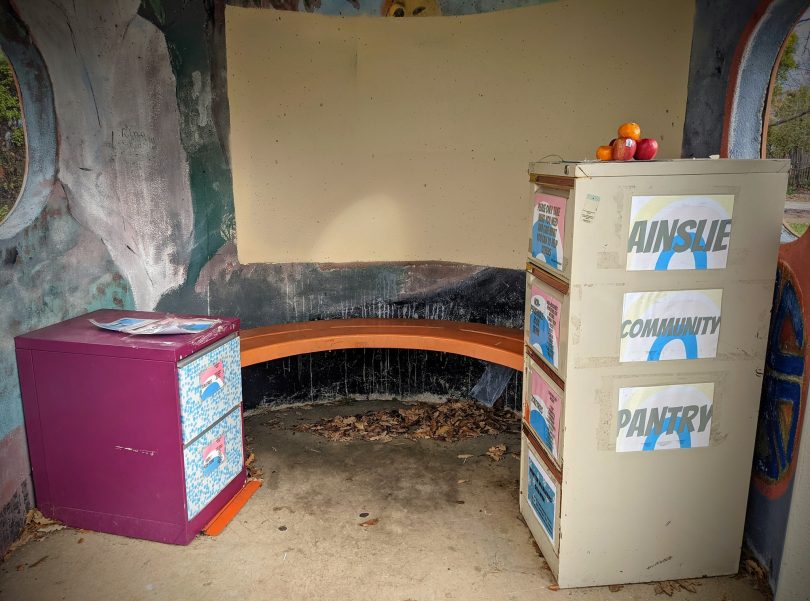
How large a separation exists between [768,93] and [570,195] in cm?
145

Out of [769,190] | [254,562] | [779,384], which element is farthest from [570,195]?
[254,562]

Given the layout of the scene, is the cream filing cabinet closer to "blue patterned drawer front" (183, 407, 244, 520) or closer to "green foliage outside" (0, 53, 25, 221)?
"blue patterned drawer front" (183, 407, 244, 520)

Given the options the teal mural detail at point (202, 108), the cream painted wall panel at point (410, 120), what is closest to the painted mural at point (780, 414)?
the cream painted wall panel at point (410, 120)

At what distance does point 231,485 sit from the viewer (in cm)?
315

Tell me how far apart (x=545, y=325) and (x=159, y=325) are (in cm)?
180

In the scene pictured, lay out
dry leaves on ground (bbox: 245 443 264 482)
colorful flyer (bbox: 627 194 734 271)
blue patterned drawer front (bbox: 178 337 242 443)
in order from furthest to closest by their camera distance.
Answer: dry leaves on ground (bbox: 245 443 264 482) → blue patterned drawer front (bbox: 178 337 242 443) → colorful flyer (bbox: 627 194 734 271)

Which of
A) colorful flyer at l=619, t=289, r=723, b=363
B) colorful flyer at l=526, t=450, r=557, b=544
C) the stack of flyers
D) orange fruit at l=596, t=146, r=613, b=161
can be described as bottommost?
colorful flyer at l=526, t=450, r=557, b=544

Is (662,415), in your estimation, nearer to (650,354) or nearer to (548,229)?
(650,354)

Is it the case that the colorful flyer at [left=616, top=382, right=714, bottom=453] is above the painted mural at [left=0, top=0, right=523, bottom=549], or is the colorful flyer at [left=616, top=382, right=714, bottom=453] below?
below

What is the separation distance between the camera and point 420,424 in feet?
13.6

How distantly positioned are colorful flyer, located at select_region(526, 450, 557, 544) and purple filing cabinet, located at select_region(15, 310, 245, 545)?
152cm

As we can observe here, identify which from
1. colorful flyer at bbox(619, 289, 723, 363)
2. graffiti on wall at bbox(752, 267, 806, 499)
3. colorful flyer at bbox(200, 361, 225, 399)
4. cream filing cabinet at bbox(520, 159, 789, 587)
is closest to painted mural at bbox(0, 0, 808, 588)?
graffiti on wall at bbox(752, 267, 806, 499)

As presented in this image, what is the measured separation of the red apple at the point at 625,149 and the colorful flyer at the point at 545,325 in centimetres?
61

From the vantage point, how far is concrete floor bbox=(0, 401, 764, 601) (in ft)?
8.20
